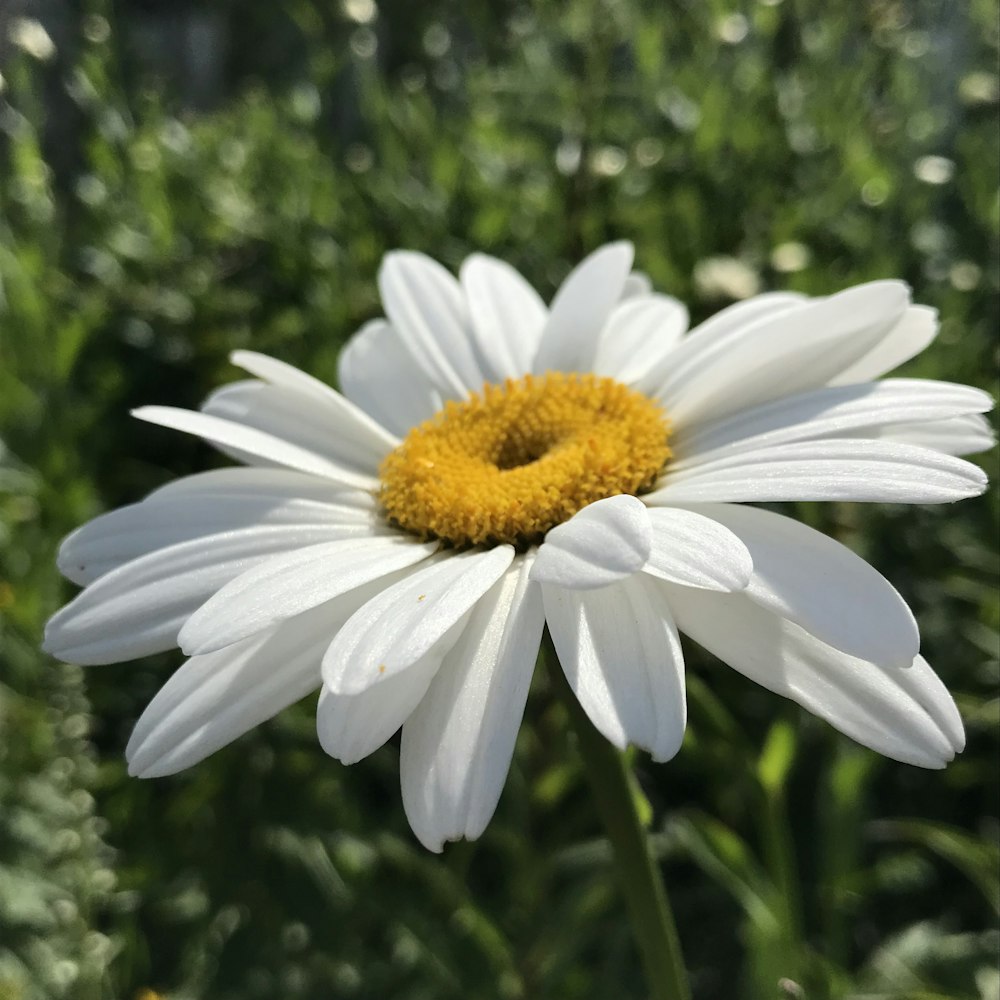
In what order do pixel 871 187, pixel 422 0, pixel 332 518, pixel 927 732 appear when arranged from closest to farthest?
pixel 927 732
pixel 332 518
pixel 871 187
pixel 422 0

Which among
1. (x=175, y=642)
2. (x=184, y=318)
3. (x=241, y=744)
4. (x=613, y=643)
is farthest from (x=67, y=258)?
(x=613, y=643)

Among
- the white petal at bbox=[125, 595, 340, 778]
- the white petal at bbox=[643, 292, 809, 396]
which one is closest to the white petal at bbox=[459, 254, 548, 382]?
the white petal at bbox=[643, 292, 809, 396]

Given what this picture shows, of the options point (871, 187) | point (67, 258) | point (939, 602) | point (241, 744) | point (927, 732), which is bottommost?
point (939, 602)

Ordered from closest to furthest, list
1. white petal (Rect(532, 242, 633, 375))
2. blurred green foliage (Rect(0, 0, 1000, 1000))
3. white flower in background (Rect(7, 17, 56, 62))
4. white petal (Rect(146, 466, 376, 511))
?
white petal (Rect(146, 466, 376, 511)), white petal (Rect(532, 242, 633, 375)), blurred green foliage (Rect(0, 0, 1000, 1000)), white flower in background (Rect(7, 17, 56, 62))

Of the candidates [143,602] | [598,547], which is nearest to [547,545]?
[598,547]

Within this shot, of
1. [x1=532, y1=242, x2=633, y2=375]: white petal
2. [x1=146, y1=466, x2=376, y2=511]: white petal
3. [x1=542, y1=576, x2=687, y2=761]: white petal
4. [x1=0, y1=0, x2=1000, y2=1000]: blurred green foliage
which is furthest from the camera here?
[x1=0, y1=0, x2=1000, y2=1000]: blurred green foliage

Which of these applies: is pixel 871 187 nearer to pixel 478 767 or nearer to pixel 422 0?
pixel 478 767

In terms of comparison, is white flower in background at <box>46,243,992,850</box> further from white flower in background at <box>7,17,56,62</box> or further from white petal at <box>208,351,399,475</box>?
white flower in background at <box>7,17,56,62</box>
